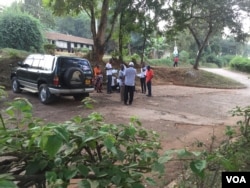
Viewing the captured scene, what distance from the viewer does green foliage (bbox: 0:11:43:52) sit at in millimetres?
23969

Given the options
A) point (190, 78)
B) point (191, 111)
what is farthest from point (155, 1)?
point (191, 111)

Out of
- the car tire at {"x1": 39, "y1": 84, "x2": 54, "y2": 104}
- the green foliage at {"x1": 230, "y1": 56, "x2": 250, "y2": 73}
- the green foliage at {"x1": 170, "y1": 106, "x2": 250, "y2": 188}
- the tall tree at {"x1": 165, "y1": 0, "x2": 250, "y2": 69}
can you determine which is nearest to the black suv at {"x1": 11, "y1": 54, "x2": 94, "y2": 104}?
the car tire at {"x1": 39, "y1": 84, "x2": 54, "y2": 104}

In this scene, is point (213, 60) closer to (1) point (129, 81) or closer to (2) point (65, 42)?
(2) point (65, 42)

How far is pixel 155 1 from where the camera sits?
64.1 ft

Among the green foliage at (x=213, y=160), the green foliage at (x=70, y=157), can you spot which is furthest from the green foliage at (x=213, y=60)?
the green foliage at (x=70, y=157)

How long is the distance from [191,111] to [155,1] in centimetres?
1101

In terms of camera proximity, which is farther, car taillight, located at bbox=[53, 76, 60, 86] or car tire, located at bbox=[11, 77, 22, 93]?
car tire, located at bbox=[11, 77, 22, 93]

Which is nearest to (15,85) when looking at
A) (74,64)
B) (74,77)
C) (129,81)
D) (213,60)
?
(74,64)

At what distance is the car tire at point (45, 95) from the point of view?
10508 millimetres

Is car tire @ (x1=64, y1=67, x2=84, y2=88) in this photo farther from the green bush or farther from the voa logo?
the green bush

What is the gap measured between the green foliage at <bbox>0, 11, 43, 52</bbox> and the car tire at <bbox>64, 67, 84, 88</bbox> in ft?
48.5

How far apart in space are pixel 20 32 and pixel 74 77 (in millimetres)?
16388

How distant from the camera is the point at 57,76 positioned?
33.2ft

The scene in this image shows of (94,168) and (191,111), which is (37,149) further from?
(191,111)
